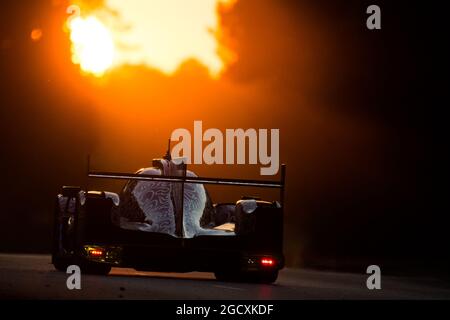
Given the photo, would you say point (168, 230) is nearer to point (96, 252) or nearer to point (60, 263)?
point (96, 252)

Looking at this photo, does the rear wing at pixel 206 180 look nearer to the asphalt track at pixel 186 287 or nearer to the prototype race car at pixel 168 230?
the prototype race car at pixel 168 230

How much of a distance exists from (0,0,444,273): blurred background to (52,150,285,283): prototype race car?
36.8ft

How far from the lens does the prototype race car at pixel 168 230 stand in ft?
62.3

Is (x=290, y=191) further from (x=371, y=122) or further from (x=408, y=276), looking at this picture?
(x=408, y=276)

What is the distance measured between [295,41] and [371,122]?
12.9ft

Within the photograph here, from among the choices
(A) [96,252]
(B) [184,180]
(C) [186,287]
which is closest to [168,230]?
(B) [184,180]

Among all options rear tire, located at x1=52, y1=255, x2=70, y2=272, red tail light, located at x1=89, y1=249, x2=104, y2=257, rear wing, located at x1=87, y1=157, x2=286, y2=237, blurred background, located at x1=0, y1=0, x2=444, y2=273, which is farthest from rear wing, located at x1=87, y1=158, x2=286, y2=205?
blurred background, located at x1=0, y1=0, x2=444, y2=273

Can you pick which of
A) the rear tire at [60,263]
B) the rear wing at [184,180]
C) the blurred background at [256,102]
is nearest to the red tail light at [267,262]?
the rear wing at [184,180]

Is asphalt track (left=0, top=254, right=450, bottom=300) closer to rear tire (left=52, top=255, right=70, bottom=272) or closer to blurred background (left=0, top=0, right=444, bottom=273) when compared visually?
rear tire (left=52, top=255, right=70, bottom=272)

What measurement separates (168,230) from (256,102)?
32.9 metres

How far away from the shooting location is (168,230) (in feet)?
63.2

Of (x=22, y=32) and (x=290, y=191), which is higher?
(x=22, y=32)

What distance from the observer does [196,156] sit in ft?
153
